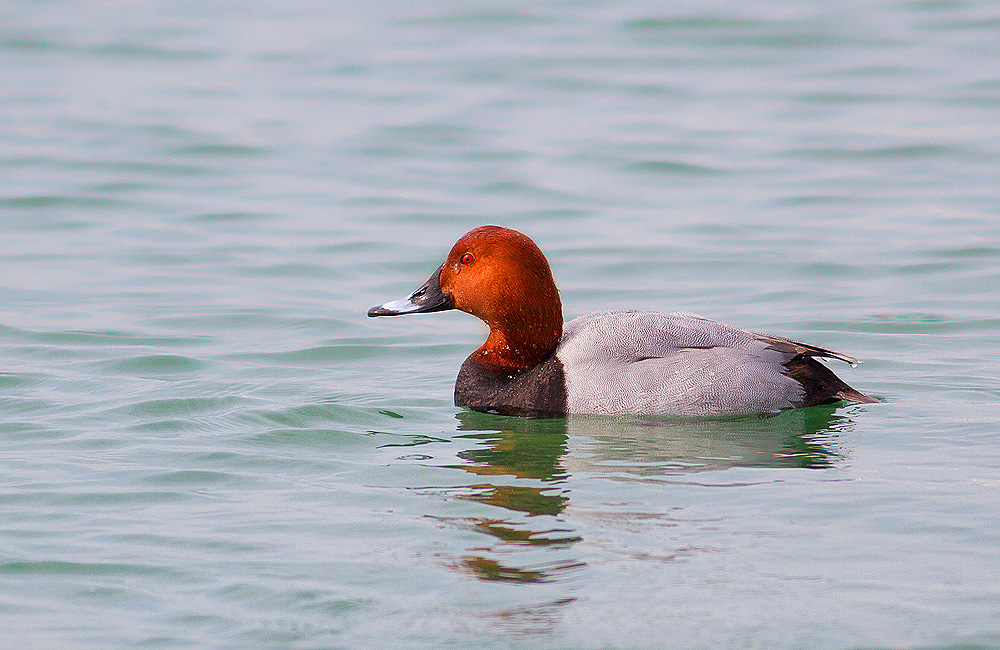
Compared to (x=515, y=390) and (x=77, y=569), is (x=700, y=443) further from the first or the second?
(x=77, y=569)

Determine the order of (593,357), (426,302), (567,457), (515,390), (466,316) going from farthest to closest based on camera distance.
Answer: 1. (466,316)
2. (426,302)
3. (515,390)
4. (593,357)
5. (567,457)

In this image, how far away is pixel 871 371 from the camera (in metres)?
8.64

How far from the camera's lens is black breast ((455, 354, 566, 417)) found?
7578 mm

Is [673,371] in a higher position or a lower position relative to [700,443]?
Answer: higher

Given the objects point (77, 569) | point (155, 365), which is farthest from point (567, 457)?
point (155, 365)

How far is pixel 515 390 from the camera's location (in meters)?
7.73

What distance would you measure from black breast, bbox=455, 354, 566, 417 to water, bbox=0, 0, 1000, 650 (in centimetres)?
12

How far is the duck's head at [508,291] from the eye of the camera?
7785mm

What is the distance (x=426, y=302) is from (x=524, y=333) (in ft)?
2.01

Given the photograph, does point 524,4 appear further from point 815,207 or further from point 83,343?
point 83,343

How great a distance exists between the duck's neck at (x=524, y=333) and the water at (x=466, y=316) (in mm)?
390

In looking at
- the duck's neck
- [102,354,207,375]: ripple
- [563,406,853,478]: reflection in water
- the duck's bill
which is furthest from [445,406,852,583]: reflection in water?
[102,354,207,375]: ripple

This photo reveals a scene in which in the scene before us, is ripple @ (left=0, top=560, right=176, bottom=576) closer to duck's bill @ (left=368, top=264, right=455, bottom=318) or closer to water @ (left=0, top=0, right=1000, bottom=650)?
water @ (left=0, top=0, right=1000, bottom=650)

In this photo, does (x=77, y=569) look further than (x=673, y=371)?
No
